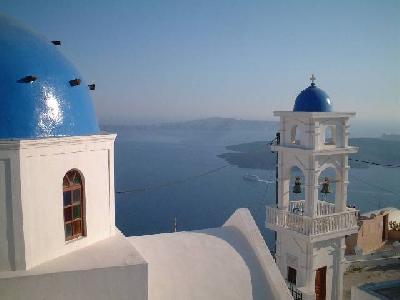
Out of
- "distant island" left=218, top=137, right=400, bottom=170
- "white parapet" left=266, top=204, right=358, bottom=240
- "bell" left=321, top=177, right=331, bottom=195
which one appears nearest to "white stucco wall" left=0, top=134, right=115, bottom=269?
"white parapet" left=266, top=204, right=358, bottom=240

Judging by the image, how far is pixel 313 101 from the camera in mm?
8438

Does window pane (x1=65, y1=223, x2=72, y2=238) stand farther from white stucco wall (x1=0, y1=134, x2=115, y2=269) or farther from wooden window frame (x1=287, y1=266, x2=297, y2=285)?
wooden window frame (x1=287, y1=266, x2=297, y2=285)

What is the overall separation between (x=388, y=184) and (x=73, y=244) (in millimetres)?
68584

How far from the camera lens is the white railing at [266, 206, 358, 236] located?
830cm

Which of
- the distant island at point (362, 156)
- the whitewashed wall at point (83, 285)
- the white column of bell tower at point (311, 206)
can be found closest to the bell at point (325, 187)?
the white column of bell tower at point (311, 206)

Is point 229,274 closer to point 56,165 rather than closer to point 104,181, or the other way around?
point 104,181

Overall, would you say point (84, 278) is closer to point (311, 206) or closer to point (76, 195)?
point (76, 195)

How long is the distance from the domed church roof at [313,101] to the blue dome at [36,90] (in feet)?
15.7

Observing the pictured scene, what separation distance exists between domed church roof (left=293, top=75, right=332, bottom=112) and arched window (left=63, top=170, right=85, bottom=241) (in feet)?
16.9

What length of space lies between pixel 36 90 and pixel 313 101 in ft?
18.9

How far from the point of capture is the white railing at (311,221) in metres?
8.30

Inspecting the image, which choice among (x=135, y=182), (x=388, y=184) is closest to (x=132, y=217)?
(x=135, y=182)

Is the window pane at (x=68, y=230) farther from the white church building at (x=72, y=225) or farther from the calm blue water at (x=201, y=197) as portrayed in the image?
the calm blue water at (x=201, y=197)

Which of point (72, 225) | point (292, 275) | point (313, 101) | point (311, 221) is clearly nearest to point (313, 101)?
point (313, 101)
